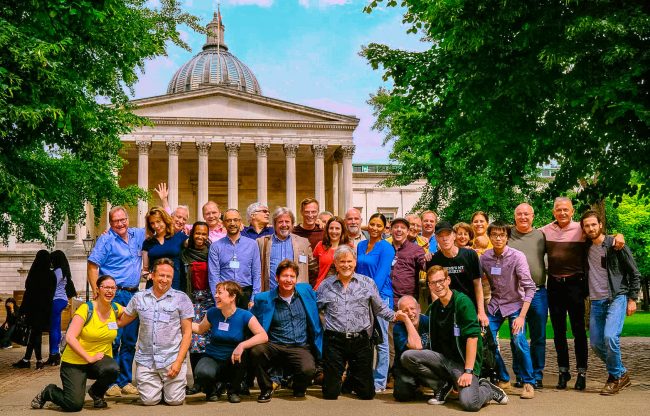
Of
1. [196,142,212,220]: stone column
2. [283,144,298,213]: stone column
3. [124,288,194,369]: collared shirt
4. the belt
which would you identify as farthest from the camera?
[283,144,298,213]: stone column

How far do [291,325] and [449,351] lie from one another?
195cm

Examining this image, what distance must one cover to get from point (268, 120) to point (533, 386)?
39111 mm

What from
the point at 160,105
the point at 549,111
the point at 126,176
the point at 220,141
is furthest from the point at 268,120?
the point at 549,111

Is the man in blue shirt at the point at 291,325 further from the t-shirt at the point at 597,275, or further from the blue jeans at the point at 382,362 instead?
the t-shirt at the point at 597,275

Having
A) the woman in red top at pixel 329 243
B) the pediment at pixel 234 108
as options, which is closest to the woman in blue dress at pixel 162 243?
the woman in red top at pixel 329 243

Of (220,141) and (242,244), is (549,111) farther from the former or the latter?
(220,141)

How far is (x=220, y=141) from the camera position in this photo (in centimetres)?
4569

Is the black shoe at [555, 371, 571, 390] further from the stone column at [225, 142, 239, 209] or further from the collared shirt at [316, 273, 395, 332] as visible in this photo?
the stone column at [225, 142, 239, 209]

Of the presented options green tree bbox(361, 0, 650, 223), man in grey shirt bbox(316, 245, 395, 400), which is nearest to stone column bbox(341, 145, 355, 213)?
green tree bbox(361, 0, 650, 223)

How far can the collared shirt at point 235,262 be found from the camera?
860 centimetres

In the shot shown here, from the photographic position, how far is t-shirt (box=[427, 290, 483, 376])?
758cm

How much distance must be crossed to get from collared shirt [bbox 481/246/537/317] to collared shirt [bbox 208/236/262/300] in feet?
10.2

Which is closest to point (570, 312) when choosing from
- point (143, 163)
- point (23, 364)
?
point (23, 364)

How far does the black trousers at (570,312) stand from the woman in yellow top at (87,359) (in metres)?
5.68
